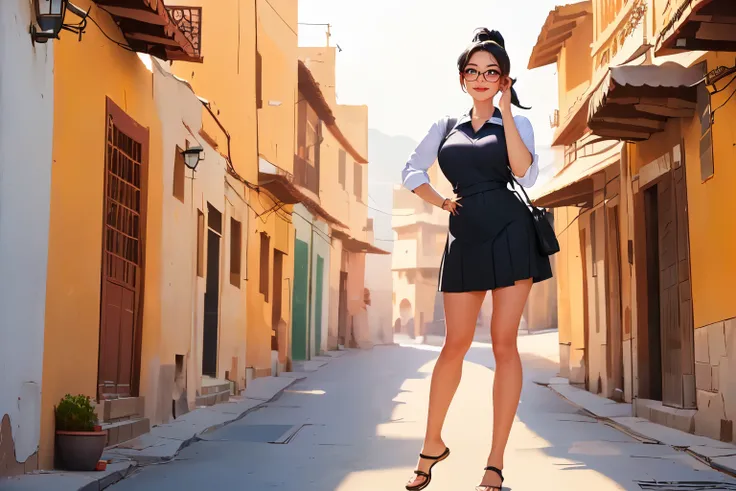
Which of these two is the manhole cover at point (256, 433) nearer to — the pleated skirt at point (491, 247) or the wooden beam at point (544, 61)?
the pleated skirt at point (491, 247)

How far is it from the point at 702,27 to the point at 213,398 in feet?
26.3

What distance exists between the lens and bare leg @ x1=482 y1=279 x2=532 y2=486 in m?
4.86

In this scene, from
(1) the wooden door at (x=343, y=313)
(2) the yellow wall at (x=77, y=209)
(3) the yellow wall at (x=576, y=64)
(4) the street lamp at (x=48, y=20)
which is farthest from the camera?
(1) the wooden door at (x=343, y=313)

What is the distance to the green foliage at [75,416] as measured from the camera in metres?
7.32

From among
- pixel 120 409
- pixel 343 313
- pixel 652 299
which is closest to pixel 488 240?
pixel 120 409

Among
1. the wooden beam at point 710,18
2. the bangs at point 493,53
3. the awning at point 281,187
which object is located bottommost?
the bangs at point 493,53

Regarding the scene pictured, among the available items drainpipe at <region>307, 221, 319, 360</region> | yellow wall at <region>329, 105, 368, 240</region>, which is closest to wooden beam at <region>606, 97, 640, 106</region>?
drainpipe at <region>307, 221, 319, 360</region>

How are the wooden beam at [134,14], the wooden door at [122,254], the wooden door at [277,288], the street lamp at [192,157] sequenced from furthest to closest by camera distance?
the wooden door at [277,288] → the street lamp at [192,157] → the wooden door at [122,254] → the wooden beam at [134,14]

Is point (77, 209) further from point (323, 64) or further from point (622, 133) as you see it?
Answer: point (323, 64)

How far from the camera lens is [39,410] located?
6980 millimetres

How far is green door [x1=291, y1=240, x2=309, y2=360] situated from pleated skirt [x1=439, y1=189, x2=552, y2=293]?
2074cm

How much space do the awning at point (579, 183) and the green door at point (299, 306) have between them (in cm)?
954

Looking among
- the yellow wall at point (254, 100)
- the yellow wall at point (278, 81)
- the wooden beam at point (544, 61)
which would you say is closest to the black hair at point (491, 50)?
the yellow wall at point (254, 100)

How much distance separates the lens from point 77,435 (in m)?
7.15
